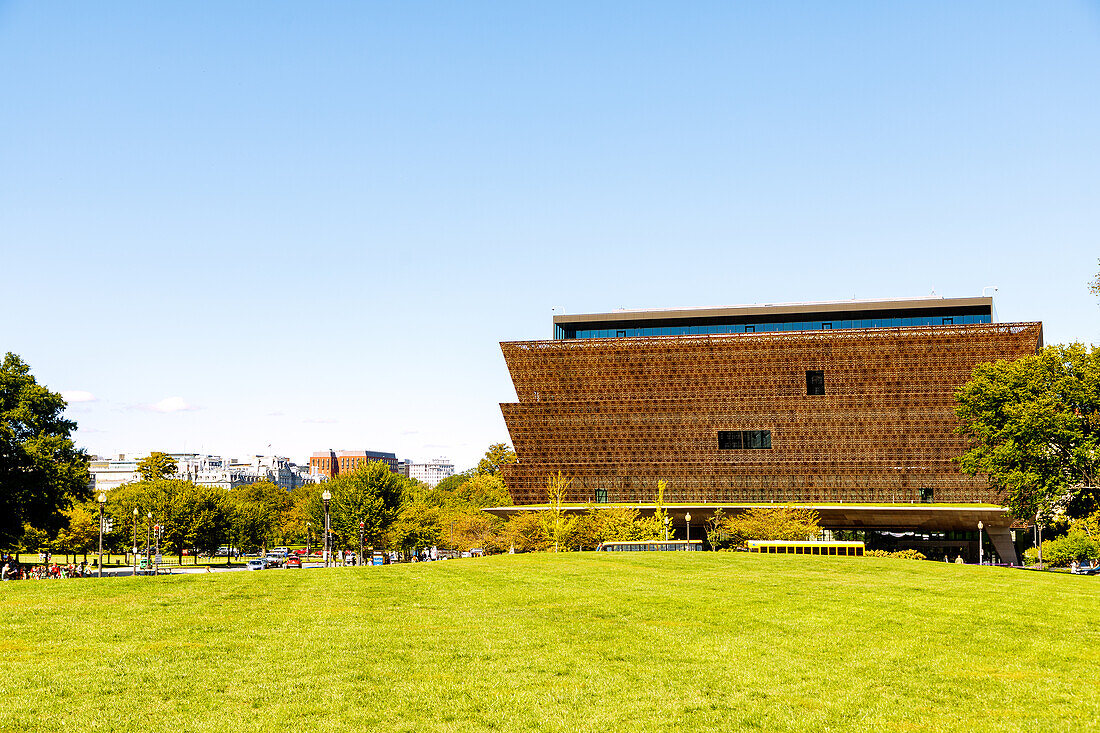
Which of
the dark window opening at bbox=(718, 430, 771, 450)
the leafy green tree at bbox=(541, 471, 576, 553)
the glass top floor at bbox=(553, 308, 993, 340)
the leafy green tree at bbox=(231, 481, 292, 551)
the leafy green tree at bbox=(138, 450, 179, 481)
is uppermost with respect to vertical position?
the glass top floor at bbox=(553, 308, 993, 340)

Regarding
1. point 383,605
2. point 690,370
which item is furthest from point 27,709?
point 690,370

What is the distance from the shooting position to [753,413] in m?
118

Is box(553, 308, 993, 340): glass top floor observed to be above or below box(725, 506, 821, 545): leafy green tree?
above

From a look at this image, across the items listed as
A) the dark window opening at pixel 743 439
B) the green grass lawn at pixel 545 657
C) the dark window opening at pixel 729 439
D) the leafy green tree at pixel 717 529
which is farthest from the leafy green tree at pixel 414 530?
the green grass lawn at pixel 545 657

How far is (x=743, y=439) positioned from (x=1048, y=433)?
204ft

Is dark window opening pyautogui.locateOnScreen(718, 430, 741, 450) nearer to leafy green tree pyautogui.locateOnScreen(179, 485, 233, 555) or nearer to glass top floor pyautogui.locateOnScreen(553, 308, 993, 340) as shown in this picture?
glass top floor pyautogui.locateOnScreen(553, 308, 993, 340)

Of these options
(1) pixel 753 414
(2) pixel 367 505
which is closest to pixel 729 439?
(1) pixel 753 414

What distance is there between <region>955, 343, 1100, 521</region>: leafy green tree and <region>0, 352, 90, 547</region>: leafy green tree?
63.2 m

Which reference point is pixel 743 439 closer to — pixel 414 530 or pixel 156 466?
pixel 414 530

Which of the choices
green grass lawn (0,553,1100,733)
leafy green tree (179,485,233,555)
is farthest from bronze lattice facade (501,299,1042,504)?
green grass lawn (0,553,1100,733)

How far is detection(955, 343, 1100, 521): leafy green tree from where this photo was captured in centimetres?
5512

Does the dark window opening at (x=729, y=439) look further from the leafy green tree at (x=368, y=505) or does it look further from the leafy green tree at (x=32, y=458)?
the leafy green tree at (x=32, y=458)

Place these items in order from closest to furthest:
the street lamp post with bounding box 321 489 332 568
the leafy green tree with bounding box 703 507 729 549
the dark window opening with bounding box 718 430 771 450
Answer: the street lamp post with bounding box 321 489 332 568 → the leafy green tree with bounding box 703 507 729 549 → the dark window opening with bounding box 718 430 771 450

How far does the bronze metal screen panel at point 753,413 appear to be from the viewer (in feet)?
369
